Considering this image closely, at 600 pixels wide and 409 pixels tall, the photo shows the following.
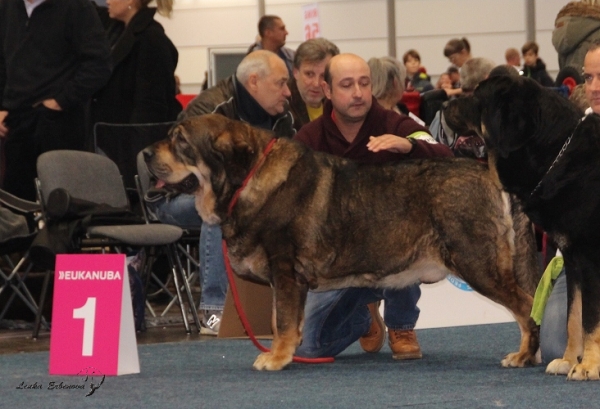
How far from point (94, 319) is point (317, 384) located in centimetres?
97

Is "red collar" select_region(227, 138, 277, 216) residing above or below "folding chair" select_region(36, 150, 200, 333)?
above

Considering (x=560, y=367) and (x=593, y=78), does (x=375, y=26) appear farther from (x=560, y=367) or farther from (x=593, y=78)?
(x=560, y=367)

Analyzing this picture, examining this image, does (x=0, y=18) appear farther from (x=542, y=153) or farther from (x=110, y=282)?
(x=542, y=153)

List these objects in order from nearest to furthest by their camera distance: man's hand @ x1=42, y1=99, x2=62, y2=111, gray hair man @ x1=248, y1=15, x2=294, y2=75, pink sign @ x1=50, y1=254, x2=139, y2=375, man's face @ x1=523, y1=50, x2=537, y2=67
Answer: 1. pink sign @ x1=50, y1=254, x2=139, y2=375
2. man's hand @ x1=42, y1=99, x2=62, y2=111
3. gray hair man @ x1=248, y1=15, x2=294, y2=75
4. man's face @ x1=523, y1=50, x2=537, y2=67

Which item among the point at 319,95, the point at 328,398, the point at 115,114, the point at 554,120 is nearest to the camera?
the point at 328,398

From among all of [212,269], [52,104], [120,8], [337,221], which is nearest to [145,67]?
[120,8]

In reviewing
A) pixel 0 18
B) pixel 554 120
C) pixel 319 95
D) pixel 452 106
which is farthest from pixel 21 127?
pixel 554 120

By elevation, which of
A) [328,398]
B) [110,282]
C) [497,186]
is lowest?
[328,398]

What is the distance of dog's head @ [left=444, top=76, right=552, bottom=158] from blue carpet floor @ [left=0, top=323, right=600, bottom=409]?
93cm

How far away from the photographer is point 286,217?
4.40 meters

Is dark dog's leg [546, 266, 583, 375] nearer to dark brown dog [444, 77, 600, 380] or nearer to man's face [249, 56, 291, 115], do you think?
dark brown dog [444, 77, 600, 380]

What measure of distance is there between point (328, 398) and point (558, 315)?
1.24 meters

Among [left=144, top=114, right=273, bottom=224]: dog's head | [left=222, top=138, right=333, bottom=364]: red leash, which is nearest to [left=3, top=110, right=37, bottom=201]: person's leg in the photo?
[left=222, top=138, right=333, bottom=364]: red leash

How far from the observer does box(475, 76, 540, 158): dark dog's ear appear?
402 cm
